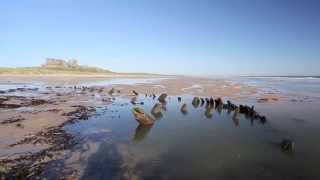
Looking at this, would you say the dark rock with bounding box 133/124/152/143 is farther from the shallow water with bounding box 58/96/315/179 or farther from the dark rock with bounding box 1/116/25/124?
the dark rock with bounding box 1/116/25/124

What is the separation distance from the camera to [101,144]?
40.6 ft

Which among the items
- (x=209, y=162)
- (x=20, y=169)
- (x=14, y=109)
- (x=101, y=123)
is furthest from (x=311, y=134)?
(x=14, y=109)

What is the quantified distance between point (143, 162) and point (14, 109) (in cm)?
1543

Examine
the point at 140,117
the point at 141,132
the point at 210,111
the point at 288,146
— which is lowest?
the point at 141,132

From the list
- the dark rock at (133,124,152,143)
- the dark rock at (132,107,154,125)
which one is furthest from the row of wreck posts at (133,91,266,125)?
the dark rock at (133,124,152,143)

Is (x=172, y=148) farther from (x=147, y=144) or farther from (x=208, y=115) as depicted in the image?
(x=208, y=115)

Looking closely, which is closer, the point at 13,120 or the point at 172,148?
the point at 172,148

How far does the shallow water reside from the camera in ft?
30.3

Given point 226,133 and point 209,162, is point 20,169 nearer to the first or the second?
point 209,162

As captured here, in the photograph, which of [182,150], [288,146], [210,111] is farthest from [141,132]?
[210,111]

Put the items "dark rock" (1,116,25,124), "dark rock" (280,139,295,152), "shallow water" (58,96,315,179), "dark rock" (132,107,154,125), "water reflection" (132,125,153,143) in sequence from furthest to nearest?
"dark rock" (132,107,154,125), "dark rock" (1,116,25,124), "water reflection" (132,125,153,143), "dark rock" (280,139,295,152), "shallow water" (58,96,315,179)

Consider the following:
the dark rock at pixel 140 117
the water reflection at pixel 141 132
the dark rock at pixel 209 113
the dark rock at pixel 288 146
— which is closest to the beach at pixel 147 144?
the water reflection at pixel 141 132

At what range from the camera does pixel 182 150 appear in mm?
11680

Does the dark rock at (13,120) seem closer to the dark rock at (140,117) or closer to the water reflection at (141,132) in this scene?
the dark rock at (140,117)
